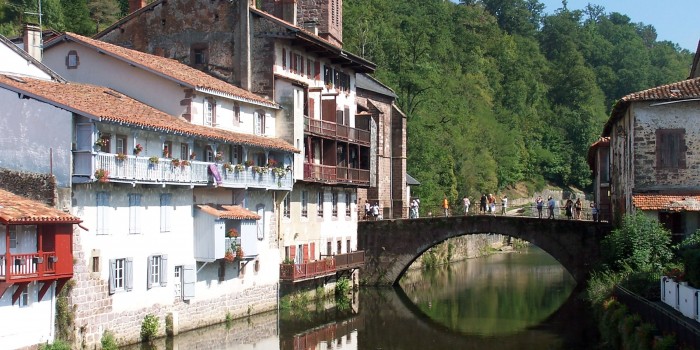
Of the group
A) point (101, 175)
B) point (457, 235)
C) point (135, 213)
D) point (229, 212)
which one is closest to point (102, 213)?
point (101, 175)

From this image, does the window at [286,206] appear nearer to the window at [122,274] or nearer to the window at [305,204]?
the window at [305,204]

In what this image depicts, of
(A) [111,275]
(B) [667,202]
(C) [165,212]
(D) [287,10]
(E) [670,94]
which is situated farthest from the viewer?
(D) [287,10]

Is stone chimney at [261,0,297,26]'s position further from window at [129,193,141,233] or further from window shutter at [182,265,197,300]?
window at [129,193,141,233]

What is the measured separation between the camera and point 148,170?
37156 mm

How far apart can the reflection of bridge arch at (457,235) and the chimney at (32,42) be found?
89.4 ft

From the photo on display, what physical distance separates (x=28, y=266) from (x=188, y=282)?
10.4 metres

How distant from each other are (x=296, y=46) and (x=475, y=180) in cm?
5102

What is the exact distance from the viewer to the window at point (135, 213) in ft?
121

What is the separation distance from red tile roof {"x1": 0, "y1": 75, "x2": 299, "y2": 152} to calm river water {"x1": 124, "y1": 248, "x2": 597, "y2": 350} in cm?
790

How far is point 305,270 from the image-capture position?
5022 centimetres

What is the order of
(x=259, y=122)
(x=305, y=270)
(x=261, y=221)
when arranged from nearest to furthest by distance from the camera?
(x=261, y=221), (x=259, y=122), (x=305, y=270)

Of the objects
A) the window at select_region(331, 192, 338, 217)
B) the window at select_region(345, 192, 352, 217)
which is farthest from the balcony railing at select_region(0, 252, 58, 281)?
the window at select_region(345, 192, 352, 217)

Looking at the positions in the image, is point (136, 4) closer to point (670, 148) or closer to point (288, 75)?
point (288, 75)

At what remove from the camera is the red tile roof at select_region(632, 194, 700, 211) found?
148 ft
